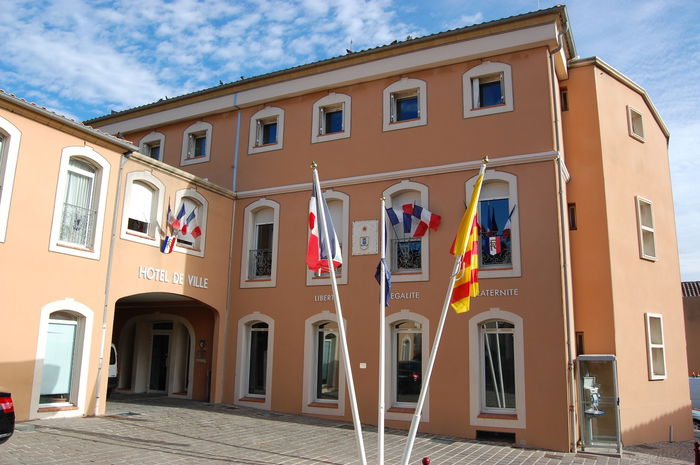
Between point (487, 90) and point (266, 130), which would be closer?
point (487, 90)

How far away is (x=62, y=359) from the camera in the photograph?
1329cm

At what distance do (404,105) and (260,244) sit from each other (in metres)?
5.95

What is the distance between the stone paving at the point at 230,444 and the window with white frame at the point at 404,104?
808cm

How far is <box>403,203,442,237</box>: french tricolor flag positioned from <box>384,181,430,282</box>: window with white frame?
64mm

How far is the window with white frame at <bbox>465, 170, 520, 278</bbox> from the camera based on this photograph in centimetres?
1443

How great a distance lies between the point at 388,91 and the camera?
55.3ft

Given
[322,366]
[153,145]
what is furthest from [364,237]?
[153,145]

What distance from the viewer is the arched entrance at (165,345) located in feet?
60.9

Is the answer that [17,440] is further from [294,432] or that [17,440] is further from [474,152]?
[474,152]

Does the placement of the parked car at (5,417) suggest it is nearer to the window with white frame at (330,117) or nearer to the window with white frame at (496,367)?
the window with white frame at (496,367)

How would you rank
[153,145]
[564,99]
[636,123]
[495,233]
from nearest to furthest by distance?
[495,233], [564,99], [636,123], [153,145]

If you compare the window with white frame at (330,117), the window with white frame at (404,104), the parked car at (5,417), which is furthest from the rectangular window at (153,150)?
the parked car at (5,417)

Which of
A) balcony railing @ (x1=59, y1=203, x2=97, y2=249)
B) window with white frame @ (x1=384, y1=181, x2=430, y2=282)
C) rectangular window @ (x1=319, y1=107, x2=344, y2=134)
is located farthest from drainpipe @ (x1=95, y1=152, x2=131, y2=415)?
window with white frame @ (x1=384, y1=181, x2=430, y2=282)

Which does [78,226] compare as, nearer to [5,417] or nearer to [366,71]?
[5,417]
